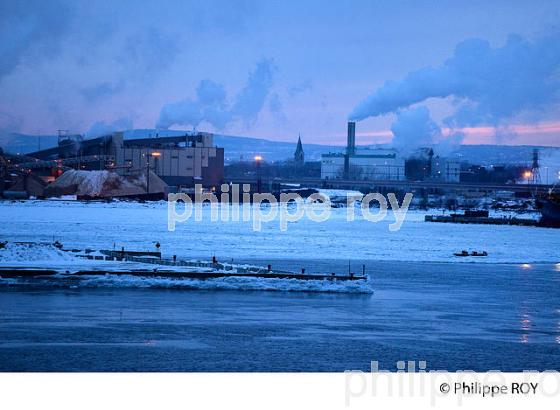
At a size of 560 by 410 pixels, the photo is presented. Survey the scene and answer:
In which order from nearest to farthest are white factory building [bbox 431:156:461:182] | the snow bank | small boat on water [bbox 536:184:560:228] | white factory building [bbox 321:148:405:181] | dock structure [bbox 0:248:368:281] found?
dock structure [bbox 0:248:368:281] → small boat on water [bbox 536:184:560:228] → the snow bank → white factory building [bbox 431:156:461:182] → white factory building [bbox 321:148:405:181]

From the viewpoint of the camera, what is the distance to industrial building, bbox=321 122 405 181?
282ft

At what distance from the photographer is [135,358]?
7.99 metres

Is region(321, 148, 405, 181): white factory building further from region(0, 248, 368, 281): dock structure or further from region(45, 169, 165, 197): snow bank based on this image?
region(0, 248, 368, 281): dock structure

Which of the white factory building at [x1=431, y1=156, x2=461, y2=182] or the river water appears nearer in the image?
the river water

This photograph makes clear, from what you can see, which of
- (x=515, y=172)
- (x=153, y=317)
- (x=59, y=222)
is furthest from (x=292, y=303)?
(x=515, y=172)

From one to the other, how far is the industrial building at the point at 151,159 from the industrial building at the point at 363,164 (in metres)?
23.2

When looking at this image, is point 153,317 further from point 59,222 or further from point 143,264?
point 59,222

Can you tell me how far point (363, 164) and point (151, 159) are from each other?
93.6 ft

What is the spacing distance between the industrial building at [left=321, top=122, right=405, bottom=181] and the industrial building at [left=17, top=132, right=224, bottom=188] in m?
23.2

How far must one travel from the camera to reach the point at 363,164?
87.7 metres
